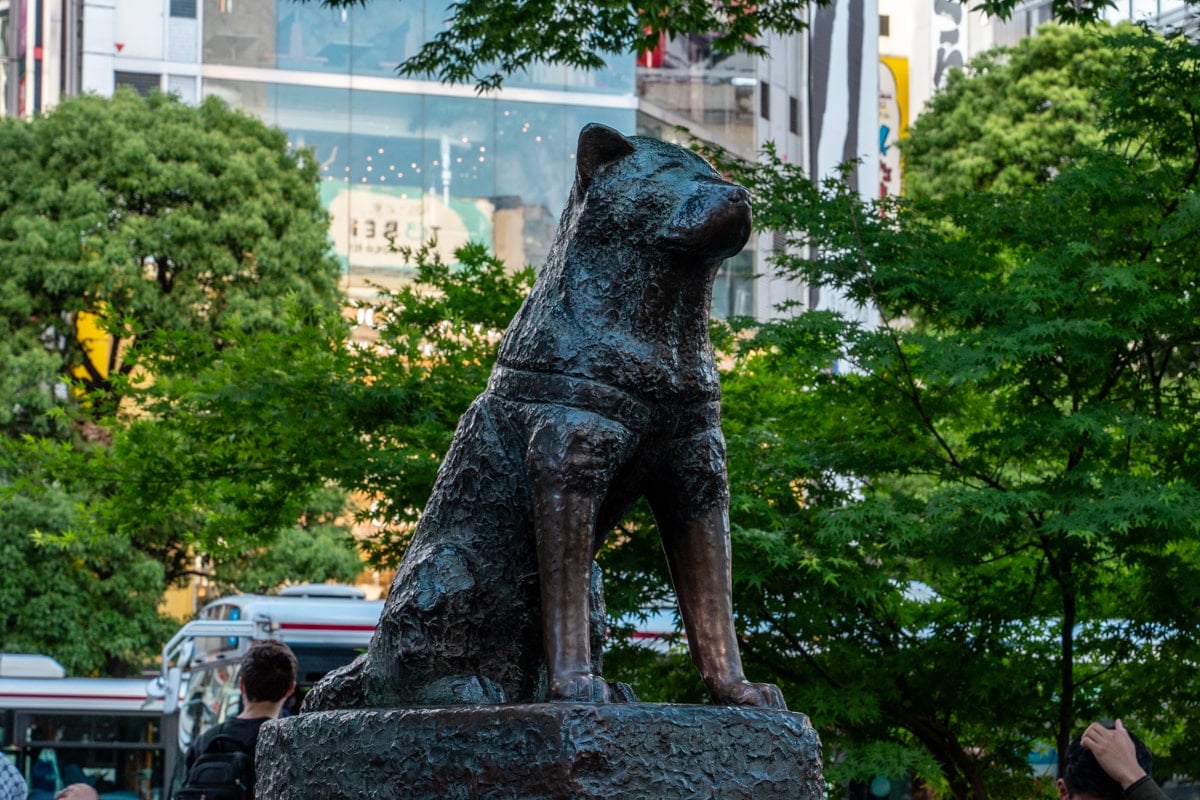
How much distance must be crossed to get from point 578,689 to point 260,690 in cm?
299

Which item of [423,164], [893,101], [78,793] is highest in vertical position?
[893,101]

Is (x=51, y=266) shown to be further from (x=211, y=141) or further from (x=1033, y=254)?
(x=1033, y=254)

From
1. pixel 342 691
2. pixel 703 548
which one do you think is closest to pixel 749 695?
pixel 703 548

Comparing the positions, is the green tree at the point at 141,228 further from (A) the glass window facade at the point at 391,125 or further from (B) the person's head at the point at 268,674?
(B) the person's head at the point at 268,674

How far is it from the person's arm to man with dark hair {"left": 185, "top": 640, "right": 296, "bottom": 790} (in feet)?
9.78

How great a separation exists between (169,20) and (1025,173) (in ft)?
54.9

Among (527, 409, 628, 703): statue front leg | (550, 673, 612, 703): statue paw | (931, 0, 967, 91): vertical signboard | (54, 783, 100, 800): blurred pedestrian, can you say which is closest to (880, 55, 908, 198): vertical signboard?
(931, 0, 967, 91): vertical signboard

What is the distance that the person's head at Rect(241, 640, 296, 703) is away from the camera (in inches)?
243

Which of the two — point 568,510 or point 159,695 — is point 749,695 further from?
point 159,695

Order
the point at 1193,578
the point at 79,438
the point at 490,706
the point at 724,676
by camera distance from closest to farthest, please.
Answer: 1. the point at 490,706
2. the point at 724,676
3. the point at 1193,578
4. the point at 79,438

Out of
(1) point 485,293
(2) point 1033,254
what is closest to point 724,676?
(2) point 1033,254

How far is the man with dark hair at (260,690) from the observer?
20.1 feet

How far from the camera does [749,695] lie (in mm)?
3752

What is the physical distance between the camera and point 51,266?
25.2 metres
